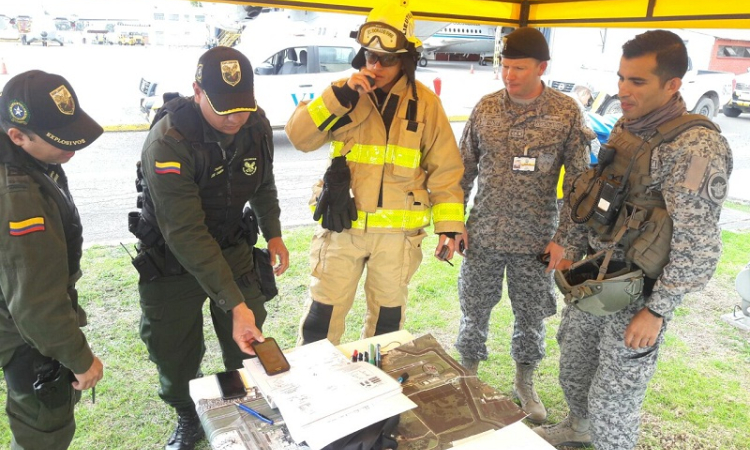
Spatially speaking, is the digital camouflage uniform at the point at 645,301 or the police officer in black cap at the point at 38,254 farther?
the digital camouflage uniform at the point at 645,301

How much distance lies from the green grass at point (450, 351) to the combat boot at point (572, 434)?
28cm

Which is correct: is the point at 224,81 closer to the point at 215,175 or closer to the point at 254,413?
the point at 215,175

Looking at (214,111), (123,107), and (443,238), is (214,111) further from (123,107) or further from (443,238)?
(123,107)

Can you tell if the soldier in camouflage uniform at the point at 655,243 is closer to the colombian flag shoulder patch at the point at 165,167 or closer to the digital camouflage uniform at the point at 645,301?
the digital camouflage uniform at the point at 645,301

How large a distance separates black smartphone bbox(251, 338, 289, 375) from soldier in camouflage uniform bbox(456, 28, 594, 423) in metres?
1.23

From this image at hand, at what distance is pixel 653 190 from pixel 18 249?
7.07ft

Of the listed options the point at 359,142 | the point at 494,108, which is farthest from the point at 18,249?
the point at 494,108

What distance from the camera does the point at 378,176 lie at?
2.36 m

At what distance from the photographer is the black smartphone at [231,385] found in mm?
1564

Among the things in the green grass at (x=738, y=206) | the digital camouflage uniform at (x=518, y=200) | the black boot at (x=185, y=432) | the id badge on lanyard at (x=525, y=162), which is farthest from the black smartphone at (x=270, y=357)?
the green grass at (x=738, y=206)

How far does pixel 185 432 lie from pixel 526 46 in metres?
2.45

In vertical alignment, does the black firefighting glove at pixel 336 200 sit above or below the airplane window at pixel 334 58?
below

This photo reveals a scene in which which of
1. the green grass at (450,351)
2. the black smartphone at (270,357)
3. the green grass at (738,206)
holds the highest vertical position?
the black smartphone at (270,357)

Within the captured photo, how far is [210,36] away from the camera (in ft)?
32.1
